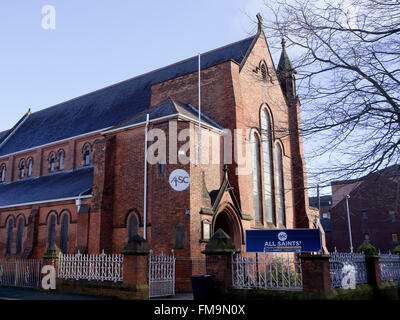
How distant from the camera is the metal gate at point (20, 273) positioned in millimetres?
19422

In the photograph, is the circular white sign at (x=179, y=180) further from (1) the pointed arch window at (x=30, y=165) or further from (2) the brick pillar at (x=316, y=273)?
(1) the pointed arch window at (x=30, y=165)

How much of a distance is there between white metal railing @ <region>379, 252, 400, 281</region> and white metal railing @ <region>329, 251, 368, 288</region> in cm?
200

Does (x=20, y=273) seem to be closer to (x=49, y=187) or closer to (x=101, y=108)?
(x=49, y=187)

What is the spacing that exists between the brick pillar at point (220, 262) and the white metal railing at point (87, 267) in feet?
12.6

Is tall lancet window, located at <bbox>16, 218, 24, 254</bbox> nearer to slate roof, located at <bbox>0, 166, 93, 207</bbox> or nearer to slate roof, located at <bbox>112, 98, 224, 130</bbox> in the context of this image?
slate roof, located at <bbox>0, 166, 93, 207</bbox>

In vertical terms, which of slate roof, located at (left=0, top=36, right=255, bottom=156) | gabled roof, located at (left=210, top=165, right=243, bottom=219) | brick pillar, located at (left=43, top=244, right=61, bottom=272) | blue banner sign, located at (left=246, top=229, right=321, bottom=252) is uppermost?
slate roof, located at (left=0, top=36, right=255, bottom=156)

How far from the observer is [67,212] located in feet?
74.6

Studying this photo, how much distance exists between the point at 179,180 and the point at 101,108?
611 inches

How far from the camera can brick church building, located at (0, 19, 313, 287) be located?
1772 centimetres

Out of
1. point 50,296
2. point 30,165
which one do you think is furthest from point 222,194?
point 30,165

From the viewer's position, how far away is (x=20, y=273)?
20.2 m

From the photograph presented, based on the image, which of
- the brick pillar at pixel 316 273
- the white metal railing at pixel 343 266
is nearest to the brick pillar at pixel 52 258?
the brick pillar at pixel 316 273

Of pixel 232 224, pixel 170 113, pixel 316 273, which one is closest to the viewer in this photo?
pixel 316 273

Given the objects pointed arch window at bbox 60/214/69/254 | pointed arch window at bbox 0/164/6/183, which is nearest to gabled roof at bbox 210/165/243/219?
pointed arch window at bbox 60/214/69/254
